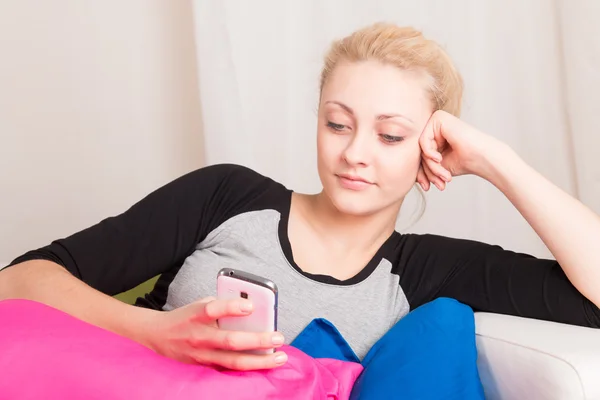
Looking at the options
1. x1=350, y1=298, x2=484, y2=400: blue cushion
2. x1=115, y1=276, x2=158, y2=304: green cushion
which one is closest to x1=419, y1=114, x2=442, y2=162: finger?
x1=350, y1=298, x2=484, y2=400: blue cushion

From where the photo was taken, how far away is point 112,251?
137 cm

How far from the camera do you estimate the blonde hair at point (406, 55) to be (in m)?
1.42

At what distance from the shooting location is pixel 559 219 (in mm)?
1335

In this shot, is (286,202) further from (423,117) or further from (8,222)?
(8,222)

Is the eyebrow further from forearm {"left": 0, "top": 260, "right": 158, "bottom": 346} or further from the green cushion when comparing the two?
the green cushion

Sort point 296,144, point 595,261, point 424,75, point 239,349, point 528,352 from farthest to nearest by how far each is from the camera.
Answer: point 296,144 → point 424,75 → point 595,261 → point 528,352 → point 239,349

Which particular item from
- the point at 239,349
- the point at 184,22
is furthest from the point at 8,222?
the point at 239,349

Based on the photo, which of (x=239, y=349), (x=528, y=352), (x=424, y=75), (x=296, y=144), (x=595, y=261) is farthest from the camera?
(x=296, y=144)

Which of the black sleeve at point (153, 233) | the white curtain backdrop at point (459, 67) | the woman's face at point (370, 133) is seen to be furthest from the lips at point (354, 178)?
the white curtain backdrop at point (459, 67)

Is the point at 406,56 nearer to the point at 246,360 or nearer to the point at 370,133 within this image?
the point at 370,133

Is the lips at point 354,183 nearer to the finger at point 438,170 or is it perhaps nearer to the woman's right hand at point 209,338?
the finger at point 438,170

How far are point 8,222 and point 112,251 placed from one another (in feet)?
4.52

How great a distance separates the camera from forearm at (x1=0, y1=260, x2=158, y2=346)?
3.78 feet

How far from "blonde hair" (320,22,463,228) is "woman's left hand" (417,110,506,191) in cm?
5
